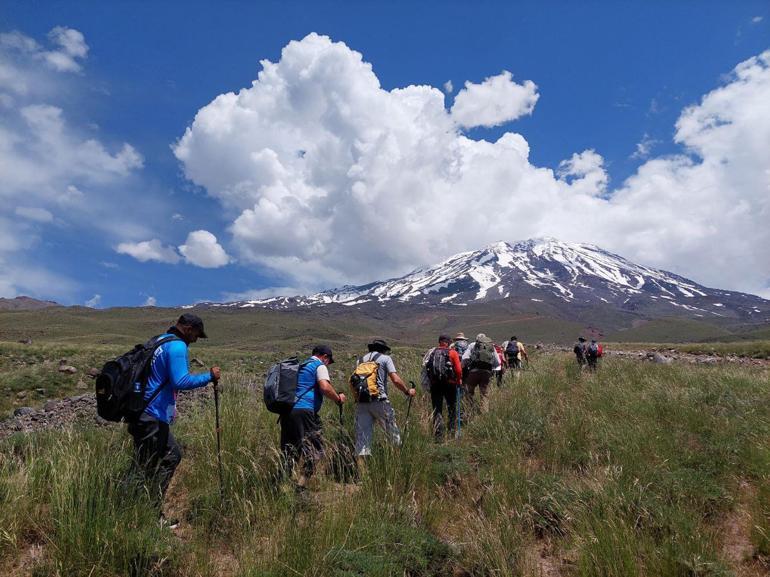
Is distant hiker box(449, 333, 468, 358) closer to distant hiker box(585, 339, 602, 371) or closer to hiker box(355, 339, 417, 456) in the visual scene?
hiker box(355, 339, 417, 456)

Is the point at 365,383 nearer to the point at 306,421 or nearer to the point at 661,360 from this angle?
the point at 306,421

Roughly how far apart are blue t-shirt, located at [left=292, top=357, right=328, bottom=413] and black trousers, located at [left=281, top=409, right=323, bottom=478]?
67 mm

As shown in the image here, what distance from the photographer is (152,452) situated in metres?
3.96

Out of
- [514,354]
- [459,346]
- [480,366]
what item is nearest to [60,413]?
[459,346]

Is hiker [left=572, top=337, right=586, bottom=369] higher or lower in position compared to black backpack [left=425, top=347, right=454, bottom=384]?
lower

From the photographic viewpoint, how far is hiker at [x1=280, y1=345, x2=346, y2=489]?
4.90 meters

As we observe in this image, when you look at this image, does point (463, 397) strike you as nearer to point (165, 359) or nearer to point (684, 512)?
point (684, 512)

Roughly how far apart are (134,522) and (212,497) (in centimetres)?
84

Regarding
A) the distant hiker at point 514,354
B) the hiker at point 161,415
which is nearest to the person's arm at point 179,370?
the hiker at point 161,415

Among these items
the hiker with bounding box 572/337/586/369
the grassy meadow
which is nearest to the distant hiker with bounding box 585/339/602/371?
the hiker with bounding box 572/337/586/369

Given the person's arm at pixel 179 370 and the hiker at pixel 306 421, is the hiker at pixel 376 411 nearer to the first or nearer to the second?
the hiker at pixel 306 421

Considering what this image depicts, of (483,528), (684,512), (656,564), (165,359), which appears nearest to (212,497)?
(165,359)

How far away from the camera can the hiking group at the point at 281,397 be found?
385cm

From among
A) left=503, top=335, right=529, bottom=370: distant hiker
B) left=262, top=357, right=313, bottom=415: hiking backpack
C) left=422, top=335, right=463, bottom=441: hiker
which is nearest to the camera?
left=262, top=357, right=313, bottom=415: hiking backpack
